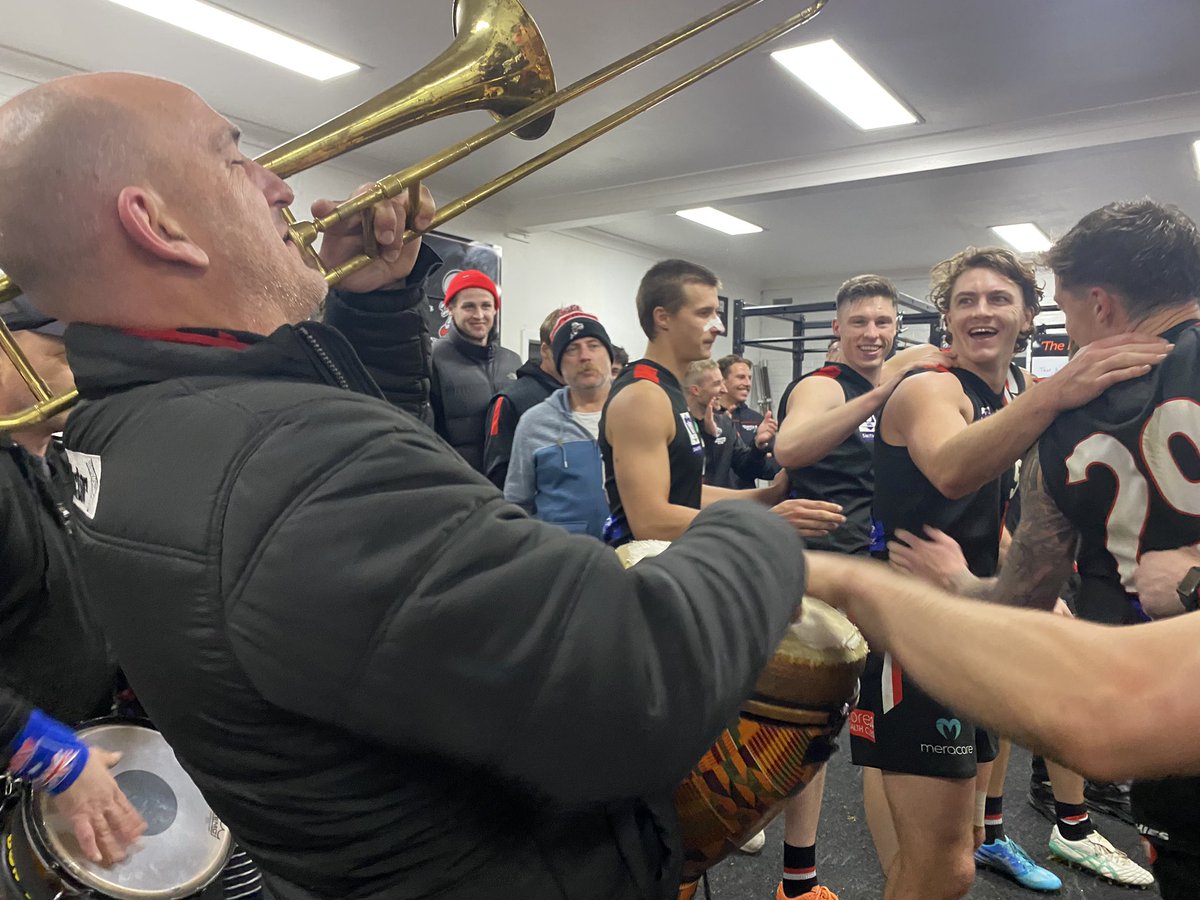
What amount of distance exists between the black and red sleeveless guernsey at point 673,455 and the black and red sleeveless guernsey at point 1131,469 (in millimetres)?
920

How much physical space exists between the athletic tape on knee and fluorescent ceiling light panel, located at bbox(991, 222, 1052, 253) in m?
9.32

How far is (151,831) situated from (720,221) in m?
8.25

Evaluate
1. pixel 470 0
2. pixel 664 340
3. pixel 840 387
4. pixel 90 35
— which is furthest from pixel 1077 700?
pixel 90 35

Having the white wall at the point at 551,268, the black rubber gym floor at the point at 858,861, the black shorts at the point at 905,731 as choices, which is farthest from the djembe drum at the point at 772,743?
the white wall at the point at 551,268

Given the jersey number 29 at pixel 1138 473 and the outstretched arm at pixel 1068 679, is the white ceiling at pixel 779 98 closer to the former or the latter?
the jersey number 29 at pixel 1138 473

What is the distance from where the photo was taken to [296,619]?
58 centimetres

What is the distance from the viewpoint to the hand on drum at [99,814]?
1271 mm

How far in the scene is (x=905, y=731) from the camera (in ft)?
5.99

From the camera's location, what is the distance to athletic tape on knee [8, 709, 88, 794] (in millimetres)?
1261

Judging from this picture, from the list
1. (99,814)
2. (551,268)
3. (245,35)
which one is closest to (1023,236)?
(551,268)

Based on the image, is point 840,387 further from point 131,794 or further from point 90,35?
point 90,35

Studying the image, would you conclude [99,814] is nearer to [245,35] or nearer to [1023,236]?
[245,35]

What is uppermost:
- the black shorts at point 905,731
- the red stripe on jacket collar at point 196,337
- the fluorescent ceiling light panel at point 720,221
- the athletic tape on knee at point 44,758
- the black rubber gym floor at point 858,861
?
the fluorescent ceiling light panel at point 720,221

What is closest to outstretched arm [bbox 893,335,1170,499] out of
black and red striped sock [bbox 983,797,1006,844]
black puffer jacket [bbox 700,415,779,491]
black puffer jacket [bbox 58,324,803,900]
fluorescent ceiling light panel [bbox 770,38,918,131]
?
black puffer jacket [bbox 58,324,803,900]
